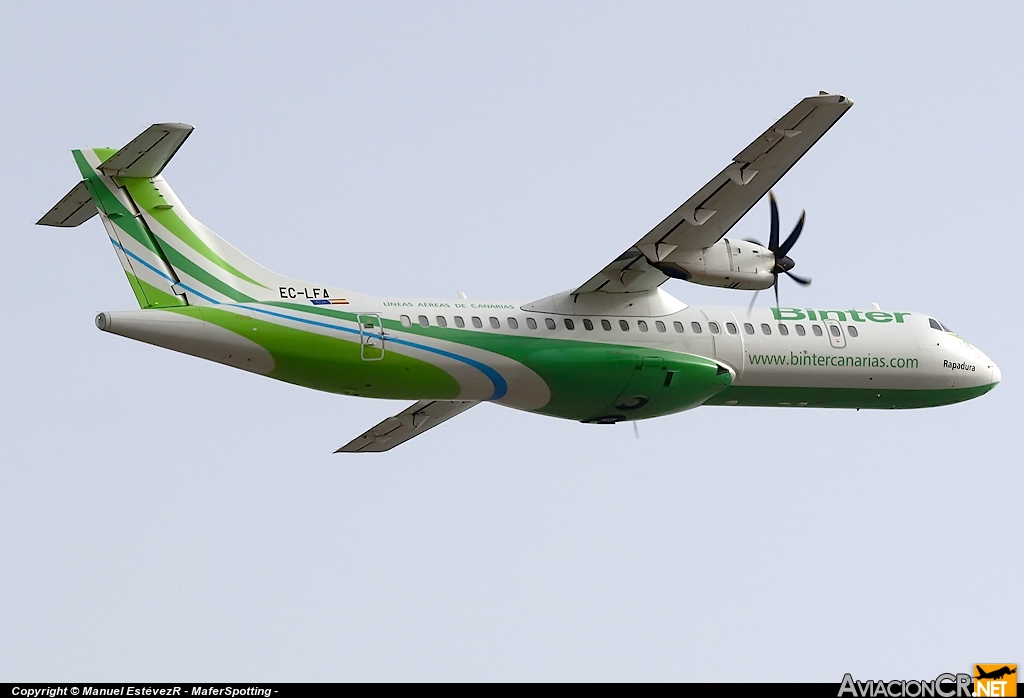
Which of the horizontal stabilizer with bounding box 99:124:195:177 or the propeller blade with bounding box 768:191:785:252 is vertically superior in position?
the horizontal stabilizer with bounding box 99:124:195:177

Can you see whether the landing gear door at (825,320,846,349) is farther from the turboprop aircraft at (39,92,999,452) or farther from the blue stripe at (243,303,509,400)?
the blue stripe at (243,303,509,400)

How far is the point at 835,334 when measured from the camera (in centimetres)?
3344

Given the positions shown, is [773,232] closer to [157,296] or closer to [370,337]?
[370,337]

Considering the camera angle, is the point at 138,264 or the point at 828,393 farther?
the point at 828,393

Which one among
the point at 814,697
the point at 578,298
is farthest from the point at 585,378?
the point at 814,697

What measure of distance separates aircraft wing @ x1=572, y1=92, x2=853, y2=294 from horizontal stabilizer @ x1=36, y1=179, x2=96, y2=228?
31.1 ft

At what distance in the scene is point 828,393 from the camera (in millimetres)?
33375

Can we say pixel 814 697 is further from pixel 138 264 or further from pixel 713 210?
pixel 138 264

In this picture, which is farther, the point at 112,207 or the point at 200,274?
the point at 200,274

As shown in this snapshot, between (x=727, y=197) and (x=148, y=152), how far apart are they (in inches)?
420

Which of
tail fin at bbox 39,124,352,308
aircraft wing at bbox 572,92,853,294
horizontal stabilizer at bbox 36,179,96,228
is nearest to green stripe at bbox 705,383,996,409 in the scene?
aircraft wing at bbox 572,92,853,294

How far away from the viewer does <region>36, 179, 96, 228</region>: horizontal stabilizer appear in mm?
28875

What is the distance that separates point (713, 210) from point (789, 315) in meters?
4.55

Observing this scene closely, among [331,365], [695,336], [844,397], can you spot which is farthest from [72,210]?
[844,397]
